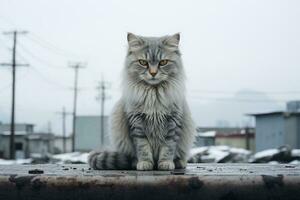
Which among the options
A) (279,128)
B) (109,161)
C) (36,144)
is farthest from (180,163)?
(36,144)

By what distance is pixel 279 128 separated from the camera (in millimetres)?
36531

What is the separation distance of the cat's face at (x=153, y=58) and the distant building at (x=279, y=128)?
1247 inches

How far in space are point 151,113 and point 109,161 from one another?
1.78 feet

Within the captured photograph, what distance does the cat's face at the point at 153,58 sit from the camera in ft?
13.8

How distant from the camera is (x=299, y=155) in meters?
22.3

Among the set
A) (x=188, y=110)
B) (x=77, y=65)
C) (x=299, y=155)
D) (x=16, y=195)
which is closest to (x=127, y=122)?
(x=188, y=110)

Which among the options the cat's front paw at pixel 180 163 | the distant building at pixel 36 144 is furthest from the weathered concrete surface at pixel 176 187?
the distant building at pixel 36 144

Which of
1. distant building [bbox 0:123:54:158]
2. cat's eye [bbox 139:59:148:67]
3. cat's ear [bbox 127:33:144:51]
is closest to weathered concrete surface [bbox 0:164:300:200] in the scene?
cat's eye [bbox 139:59:148:67]

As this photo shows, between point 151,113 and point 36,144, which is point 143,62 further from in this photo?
point 36,144

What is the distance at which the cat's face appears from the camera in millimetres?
4203

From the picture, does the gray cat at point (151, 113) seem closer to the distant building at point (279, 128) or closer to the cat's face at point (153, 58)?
the cat's face at point (153, 58)

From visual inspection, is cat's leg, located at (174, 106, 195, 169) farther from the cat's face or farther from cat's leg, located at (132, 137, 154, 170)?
the cat's face

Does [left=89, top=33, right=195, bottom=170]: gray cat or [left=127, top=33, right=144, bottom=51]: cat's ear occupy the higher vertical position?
[left=127, top=33, right=144, bottom=51]: cat's ear

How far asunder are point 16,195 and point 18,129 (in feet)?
232
